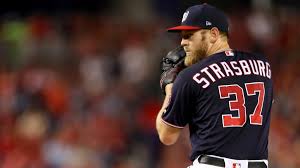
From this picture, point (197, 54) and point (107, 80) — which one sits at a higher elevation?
point (197, 54)

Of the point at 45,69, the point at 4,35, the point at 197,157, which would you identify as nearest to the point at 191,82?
the point at 197,157

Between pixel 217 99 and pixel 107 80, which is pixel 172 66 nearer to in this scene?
pixel 217 99

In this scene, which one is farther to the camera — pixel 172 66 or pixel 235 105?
pixel 172 66

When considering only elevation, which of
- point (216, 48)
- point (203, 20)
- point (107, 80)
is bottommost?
point (107, 80)

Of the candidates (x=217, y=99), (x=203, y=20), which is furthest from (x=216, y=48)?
(x=217, y=99)

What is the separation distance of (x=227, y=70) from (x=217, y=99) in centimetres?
18

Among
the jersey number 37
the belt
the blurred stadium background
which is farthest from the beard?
the blurred stadium background

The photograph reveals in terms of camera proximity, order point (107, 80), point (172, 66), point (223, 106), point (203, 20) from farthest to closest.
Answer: point (107, 80)
point (172, 66)
point (203, 20)
point (223, 106)

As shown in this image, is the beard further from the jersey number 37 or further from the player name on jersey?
the jersey number 37

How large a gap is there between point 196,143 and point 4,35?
7604 millimetres

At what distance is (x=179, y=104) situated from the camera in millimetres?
4047

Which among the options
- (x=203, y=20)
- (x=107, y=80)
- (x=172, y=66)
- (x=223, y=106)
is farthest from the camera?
(x=107, y=80)

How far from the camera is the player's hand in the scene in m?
4.32

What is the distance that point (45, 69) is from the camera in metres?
10.2
